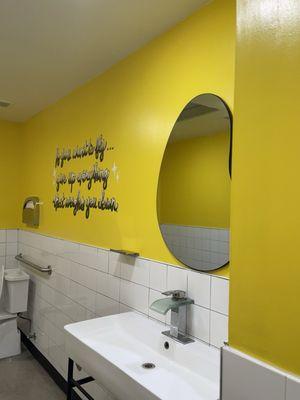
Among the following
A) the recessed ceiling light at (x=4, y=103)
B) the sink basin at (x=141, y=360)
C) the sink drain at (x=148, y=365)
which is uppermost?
the recessed ceiling light at (x=4, y=103)

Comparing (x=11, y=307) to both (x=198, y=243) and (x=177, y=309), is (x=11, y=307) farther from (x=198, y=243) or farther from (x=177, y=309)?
(x=198, y=243)

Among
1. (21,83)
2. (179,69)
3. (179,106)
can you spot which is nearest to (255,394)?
(179,106)

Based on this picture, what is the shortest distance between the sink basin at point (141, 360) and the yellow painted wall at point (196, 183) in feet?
1.91

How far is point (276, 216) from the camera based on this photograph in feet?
2.41

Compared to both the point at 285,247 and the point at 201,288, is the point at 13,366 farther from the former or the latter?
the point at 285,247

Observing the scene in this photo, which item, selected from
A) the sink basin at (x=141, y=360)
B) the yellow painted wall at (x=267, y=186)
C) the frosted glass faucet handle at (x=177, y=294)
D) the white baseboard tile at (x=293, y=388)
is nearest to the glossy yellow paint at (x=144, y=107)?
the frosted glass faucet handle at (x=177, y=294)

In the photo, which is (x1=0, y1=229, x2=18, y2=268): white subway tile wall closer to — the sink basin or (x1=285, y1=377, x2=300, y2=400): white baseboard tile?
the sink basin

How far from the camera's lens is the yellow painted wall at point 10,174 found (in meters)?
3.78

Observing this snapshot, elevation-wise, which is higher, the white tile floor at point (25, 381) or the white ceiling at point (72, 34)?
the white ceiling at point (72, 34)

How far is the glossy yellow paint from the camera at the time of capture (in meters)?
1.53

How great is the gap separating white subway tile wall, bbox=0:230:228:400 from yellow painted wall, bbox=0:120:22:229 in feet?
0.70

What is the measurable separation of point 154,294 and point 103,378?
21.6 inches

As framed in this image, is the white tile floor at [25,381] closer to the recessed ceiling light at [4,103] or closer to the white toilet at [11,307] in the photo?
the white toilet at [11,307]

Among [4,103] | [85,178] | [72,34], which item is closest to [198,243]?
[85,178]
